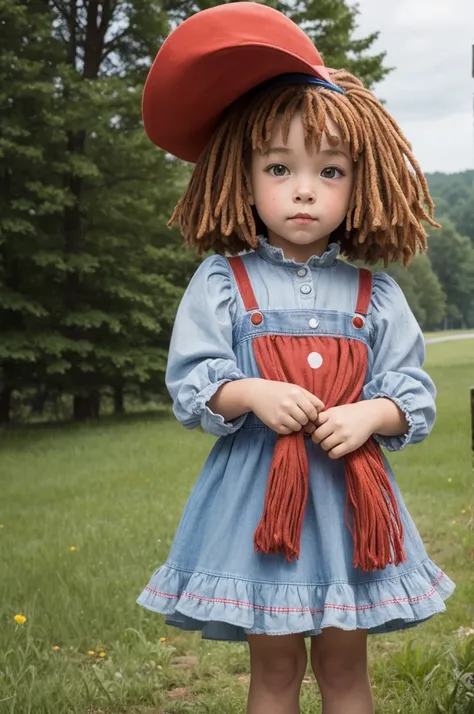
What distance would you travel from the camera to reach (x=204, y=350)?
2027mm

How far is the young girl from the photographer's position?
6.42ft

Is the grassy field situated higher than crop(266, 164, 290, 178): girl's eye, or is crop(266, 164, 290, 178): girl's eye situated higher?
crop(266, 164, 290, 178): girl's eye

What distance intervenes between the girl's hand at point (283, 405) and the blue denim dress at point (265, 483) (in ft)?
0.30

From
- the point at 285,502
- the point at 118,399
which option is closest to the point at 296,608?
the point at 285,502

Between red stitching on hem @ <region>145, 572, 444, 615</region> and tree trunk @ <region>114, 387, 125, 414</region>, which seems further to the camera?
tree trunk @ <region>114, 387, 125, 414</region>

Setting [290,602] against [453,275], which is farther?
[453,275]

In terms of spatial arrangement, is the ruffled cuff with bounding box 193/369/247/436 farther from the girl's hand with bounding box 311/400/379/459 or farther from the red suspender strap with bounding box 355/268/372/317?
the red suspender strap with bounding box 355/268/372/317

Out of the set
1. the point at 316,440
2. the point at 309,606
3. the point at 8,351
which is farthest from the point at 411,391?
the point at 8,351

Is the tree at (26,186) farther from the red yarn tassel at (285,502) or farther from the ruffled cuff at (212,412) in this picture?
the red yarn tassel at (285,502)

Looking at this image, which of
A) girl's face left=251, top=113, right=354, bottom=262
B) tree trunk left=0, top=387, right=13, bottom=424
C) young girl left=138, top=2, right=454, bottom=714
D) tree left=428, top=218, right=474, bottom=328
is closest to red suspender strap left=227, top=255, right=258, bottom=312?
young girl left=138, top=2, right=454, bottom=714

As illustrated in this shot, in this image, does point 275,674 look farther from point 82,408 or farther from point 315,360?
point 82,408

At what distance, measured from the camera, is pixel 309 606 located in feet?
6.40

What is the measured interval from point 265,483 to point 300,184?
27.7 inches

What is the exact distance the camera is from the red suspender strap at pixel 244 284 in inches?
82.9
